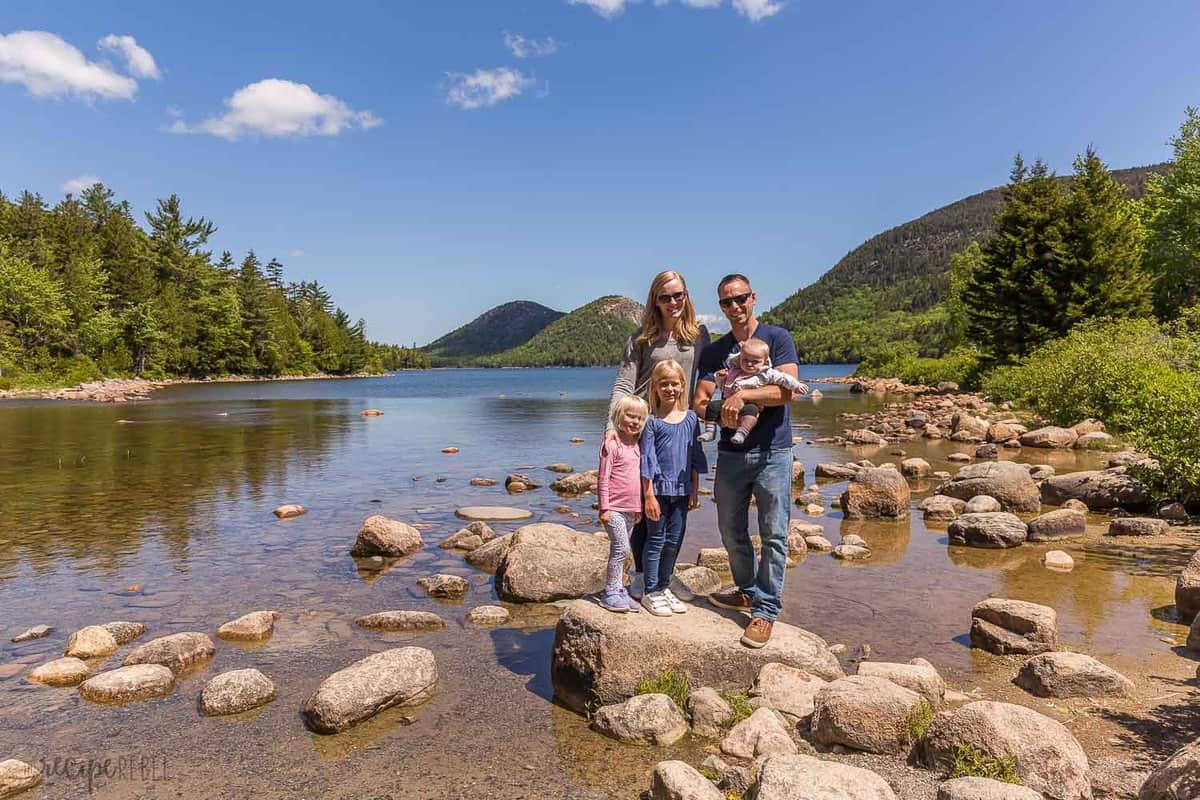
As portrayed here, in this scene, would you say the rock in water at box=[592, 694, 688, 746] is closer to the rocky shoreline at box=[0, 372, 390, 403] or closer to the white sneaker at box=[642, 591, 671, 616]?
the white sneaker at box=[642, 591, 671, 616]

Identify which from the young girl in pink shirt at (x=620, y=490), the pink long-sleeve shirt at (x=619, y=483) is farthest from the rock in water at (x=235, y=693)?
the pink long-sleeve shirt at (x=619, y=483)

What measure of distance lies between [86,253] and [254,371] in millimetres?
32259

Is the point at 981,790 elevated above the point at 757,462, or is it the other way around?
the point at 757,462

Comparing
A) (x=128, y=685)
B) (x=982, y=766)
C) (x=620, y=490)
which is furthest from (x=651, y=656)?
(x=128, y=685)

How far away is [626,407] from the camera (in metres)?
6.08

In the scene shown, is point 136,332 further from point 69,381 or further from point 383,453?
point 383,453

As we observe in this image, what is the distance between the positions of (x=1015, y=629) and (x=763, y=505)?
3324 millimetres

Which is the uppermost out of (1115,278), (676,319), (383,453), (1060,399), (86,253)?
(86,253)

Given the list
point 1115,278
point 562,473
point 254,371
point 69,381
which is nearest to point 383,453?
point 562,473

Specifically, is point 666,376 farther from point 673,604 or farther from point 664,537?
point 673,604

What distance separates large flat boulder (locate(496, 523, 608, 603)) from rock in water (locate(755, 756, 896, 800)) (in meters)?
4.83

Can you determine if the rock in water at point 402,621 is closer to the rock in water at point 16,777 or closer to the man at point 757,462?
the rock in water at point 16,777

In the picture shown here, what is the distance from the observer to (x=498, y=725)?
→ 221 inches

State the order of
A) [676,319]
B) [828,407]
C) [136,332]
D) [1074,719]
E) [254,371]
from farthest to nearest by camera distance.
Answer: [254,371] < [136,332] < [828,407] < [676,319] < [1074,719]
